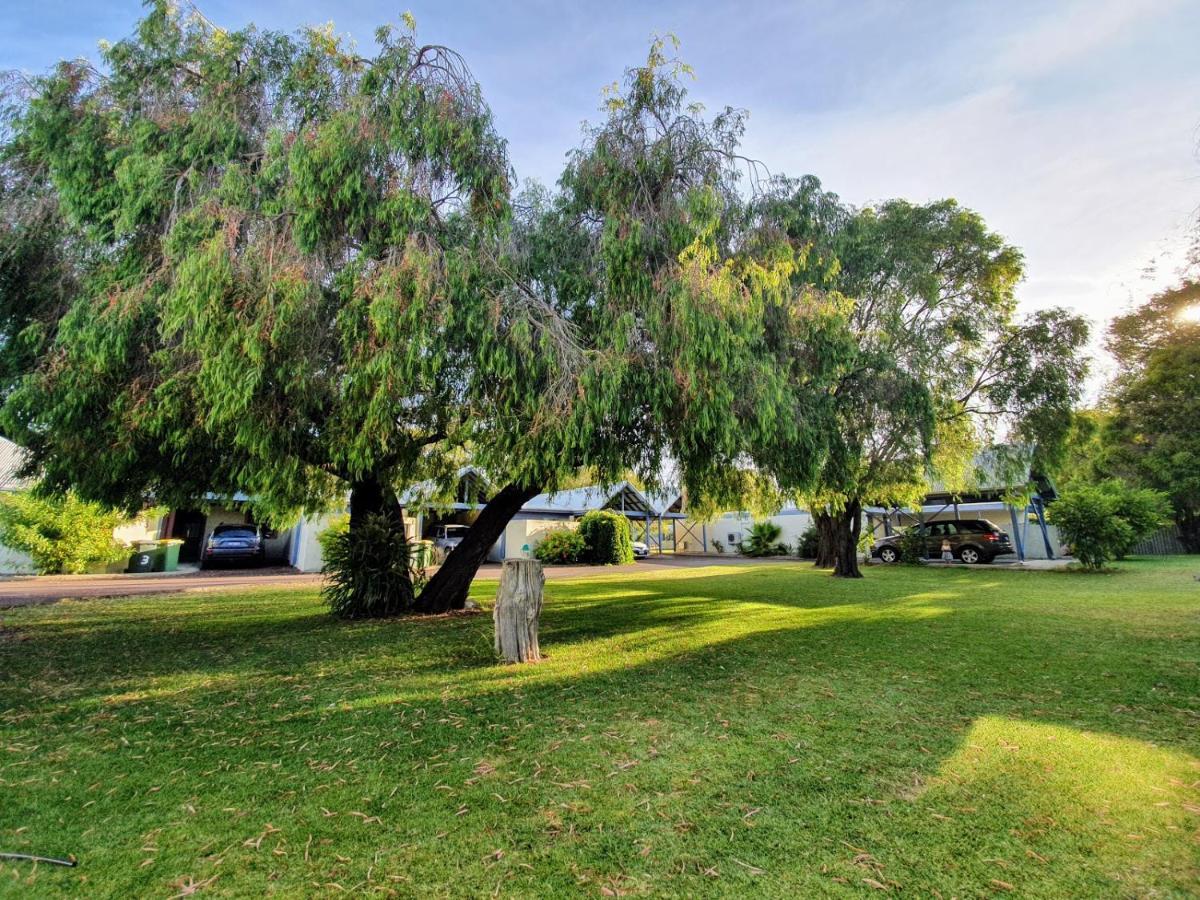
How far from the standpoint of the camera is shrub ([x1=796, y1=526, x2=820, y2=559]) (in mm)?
27266

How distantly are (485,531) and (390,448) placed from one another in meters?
3.04

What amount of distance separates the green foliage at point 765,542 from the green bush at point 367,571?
2411 cm

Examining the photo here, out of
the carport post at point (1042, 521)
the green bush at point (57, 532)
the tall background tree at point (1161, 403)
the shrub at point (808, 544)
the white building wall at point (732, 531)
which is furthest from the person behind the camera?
the white building wall at point (732, 531)

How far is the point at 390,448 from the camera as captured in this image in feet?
23.2

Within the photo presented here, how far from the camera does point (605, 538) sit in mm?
23969

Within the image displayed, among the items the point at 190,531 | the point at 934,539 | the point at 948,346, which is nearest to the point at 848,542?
the point at 948,346

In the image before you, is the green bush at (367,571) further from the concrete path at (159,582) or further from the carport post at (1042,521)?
the carport post at (1042,521)

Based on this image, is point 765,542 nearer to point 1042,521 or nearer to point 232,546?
point 1042,521

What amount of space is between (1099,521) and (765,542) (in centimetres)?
1607

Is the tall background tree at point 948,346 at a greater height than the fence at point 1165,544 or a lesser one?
greater

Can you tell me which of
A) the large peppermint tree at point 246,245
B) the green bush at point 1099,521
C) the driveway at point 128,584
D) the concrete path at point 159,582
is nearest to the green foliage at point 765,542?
the concrete path at point 159,582

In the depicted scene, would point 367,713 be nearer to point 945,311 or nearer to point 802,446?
point 802,446

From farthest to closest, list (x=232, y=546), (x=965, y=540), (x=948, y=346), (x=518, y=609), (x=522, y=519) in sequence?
(x=522, y=519) < (x=965, y=540) < (x=232, y=546) < (x=948, y=346) < (x=518, y=609)

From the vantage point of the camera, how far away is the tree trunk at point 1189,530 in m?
23.5
